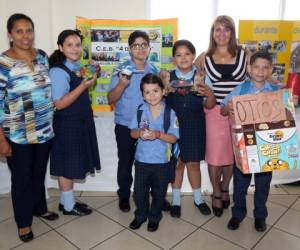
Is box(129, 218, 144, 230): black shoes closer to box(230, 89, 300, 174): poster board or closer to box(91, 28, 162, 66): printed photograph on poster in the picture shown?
box(230, 89, 300, 174): poster board

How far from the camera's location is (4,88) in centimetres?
170

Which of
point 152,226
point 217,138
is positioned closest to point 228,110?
point 217,138

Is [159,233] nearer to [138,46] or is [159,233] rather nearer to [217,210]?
[217,210]

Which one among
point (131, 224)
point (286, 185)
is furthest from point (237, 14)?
point (131, 224)

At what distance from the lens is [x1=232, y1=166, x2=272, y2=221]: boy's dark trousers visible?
1.96 meters

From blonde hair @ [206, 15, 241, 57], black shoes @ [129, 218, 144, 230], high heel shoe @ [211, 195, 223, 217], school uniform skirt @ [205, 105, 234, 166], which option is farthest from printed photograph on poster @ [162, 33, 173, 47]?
black shoes @ [129, 218, 144, 230]

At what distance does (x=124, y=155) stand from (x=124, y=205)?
425 millimetres

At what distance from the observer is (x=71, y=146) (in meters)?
2.07

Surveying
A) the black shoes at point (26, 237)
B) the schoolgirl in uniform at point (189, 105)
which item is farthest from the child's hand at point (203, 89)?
the black shoes at point (26, 237)

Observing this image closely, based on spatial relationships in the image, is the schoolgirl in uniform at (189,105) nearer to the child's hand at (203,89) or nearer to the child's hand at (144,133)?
the child's hand at (203,89)

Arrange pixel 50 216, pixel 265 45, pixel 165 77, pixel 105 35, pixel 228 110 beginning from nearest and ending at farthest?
pixel 228 110 → pixel 165 77 → pixel 50 216 → pixel 105 35 → pixel 265 45

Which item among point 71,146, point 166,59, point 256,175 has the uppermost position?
point 166,59

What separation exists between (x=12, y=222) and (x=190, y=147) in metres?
1.40

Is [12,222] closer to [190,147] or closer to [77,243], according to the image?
[77,243]
